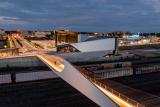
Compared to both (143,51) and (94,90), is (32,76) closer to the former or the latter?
(94,90)

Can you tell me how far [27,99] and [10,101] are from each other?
4.90 ft

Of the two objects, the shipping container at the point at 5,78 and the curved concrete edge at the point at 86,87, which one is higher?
the curved concrete edge at the point at 86,87

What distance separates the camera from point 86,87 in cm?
1002

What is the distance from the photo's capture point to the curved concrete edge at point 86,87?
8.08 meters

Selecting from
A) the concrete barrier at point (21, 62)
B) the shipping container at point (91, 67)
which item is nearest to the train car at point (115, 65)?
the shipping container at point (91, 67)

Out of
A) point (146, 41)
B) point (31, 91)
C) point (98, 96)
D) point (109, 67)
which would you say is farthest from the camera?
point (146, 41)

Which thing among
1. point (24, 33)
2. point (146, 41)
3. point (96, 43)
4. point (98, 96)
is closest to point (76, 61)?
point (96, 43)

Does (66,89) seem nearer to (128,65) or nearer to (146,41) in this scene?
(128,65)

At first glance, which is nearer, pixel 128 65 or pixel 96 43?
pixel 128 65

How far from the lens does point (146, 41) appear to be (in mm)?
82812

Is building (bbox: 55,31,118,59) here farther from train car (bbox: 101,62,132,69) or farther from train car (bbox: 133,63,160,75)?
train car (bbox: 133,63,160,75)

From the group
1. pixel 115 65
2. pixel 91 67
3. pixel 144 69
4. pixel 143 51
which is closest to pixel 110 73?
pixel 91 67

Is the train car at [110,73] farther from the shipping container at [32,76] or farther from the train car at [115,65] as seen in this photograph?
the shipping container at [32,76]

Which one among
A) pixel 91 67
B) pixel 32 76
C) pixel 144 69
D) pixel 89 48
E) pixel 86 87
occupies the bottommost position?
pixel 32 76
